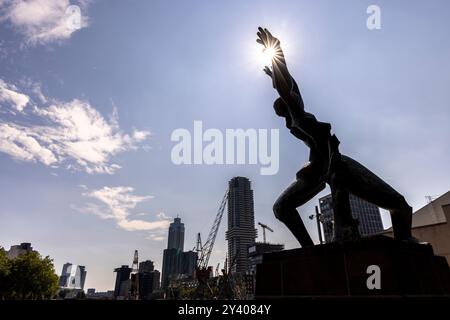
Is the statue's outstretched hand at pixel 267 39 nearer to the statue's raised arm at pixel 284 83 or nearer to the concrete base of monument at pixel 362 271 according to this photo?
the statue's raised arm at pixel 284 83

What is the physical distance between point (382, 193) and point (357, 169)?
0.75m

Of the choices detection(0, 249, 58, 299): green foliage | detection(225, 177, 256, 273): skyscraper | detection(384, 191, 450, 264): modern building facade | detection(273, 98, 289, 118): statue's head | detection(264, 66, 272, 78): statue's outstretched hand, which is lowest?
detection(0, 249, 58, 299): green foliage

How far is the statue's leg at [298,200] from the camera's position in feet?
23.4

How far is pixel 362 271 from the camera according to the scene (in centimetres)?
514

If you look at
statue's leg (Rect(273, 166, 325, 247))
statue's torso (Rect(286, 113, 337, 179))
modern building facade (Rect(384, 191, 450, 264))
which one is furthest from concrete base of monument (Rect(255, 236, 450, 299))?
modern building facade (Rect(384, 191, 450, 264))

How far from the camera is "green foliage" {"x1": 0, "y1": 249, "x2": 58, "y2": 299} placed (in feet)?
135

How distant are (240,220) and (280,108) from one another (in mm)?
176600

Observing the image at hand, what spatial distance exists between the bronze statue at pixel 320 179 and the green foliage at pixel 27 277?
47.4 metres

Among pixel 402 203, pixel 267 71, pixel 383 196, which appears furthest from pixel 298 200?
pixel 267 71

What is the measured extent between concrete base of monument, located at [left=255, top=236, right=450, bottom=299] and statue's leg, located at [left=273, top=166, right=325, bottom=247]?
0.99 metres

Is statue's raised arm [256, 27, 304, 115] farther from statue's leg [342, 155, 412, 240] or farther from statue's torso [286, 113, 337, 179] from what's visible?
statue's leg [342, 155, 412, 240]
